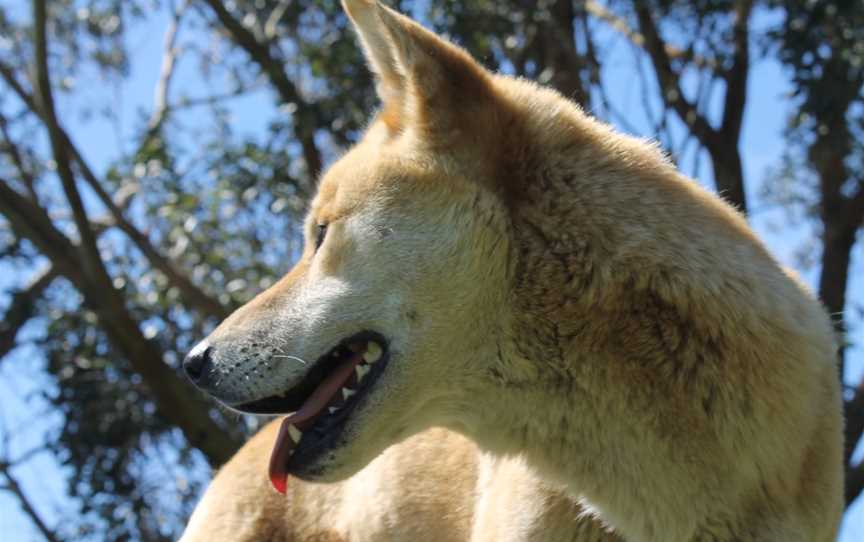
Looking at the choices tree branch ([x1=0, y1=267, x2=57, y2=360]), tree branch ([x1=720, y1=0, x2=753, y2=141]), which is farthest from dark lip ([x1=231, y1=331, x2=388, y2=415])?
tree branch ([x1=0, y1=267, x2=57, y2=360])

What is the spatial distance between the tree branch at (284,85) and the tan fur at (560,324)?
457cm

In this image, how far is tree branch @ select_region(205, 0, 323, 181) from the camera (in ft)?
27.7

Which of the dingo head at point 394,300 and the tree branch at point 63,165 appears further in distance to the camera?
the tree branch at point 63,165

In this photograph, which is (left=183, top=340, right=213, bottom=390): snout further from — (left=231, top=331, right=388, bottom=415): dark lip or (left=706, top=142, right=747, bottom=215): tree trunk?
(left=706, top=142, right=747, bottom=215): tree trunk

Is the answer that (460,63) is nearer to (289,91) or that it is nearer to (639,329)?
(639,329)

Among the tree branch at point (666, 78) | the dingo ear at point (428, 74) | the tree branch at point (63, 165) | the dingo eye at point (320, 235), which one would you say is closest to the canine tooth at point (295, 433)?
the dingo eye at point (320, 235)

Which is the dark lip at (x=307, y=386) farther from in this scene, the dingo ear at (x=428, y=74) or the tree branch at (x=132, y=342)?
the tree branch at (x=132, y=342)

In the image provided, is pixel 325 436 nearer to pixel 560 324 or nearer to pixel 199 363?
pixel 199 363

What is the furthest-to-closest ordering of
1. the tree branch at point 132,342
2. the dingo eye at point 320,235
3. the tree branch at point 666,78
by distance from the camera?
the tree branch at point 666,78, the tree branch at point 132,342, the dingo eye at point 320,235

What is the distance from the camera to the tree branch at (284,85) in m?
8.43

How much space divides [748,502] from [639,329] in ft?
1.99

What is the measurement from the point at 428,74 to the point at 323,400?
1049 millimetres

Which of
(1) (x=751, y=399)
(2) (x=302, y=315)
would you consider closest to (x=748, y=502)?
(1) (x=751, y=399)

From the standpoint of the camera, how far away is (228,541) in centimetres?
507
